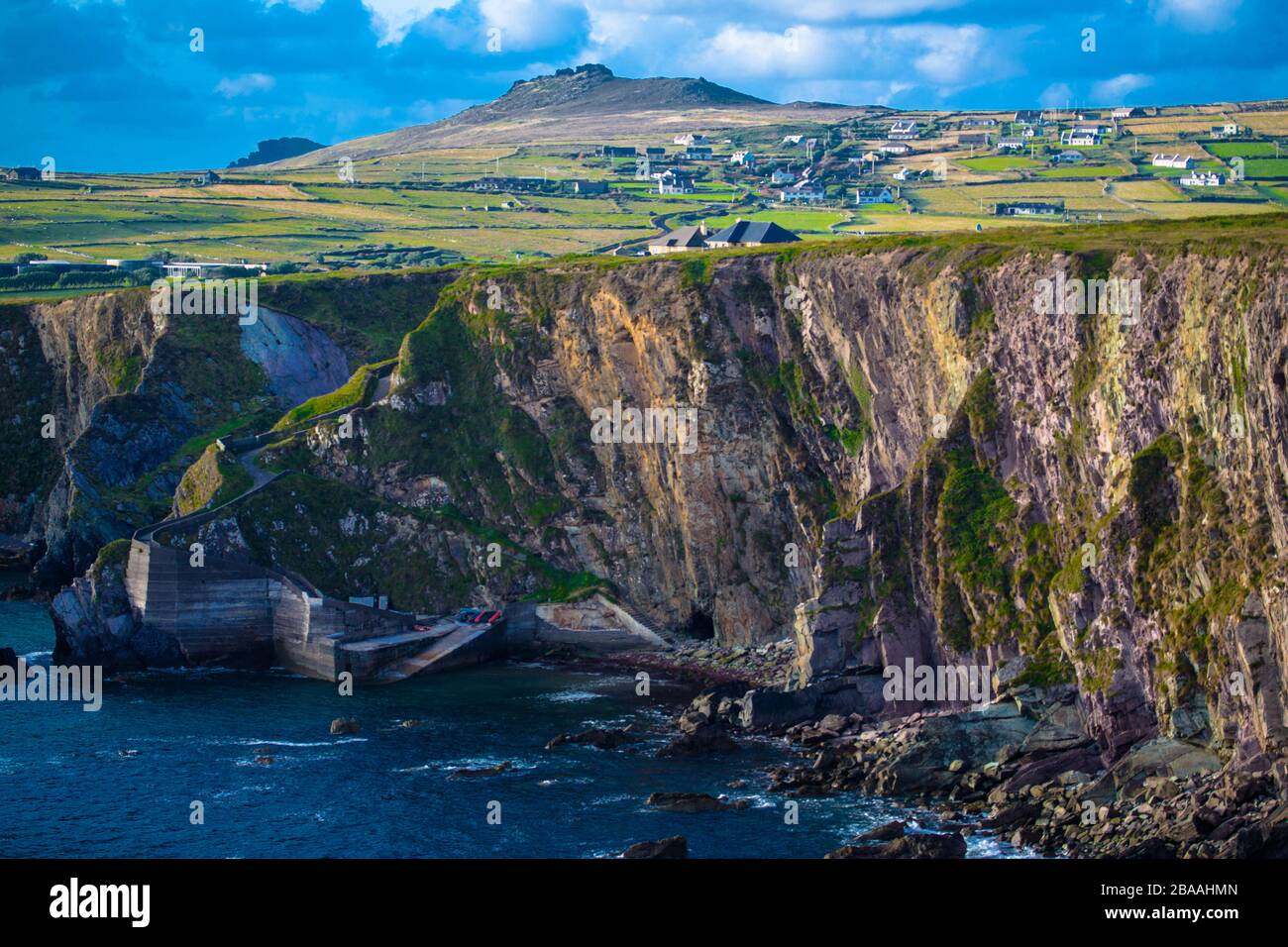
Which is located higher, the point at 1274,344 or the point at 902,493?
the point at 1274,344

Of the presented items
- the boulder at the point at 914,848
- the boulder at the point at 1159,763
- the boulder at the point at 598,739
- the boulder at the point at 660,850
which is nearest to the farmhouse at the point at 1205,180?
the boulder at the point at 598,739

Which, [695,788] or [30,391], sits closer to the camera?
[695,788]

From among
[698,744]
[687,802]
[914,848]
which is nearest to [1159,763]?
[914,848]

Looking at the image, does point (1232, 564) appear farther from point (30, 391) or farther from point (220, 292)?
point (30, 391)

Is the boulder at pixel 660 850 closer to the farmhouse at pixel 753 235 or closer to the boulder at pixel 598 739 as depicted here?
the boulder at pixel 598 739

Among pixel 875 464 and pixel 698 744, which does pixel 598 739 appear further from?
pixel 875 464

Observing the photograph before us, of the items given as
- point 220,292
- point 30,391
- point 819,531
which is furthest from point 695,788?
point 30,391
